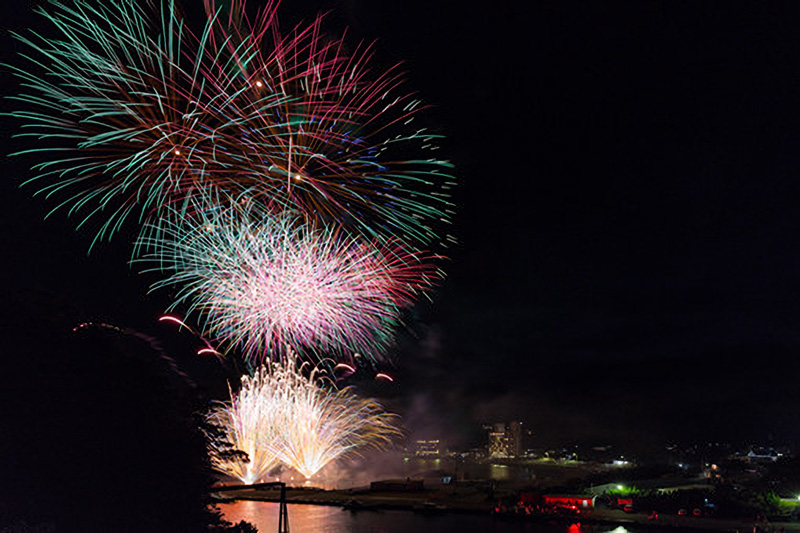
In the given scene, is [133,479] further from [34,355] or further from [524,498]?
[524,498]

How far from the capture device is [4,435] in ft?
41.8

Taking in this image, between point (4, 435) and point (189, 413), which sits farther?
point (189, 413)

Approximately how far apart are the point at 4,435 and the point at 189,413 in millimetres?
5368

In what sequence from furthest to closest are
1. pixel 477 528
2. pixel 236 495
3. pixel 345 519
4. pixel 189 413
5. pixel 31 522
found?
1. pixel 236 495
2. pixel 345 519
3. pixel 477 528
4. pixel 189 413
5. pixel 31 522

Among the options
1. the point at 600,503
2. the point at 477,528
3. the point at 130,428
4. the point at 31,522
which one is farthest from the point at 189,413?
the point at 600,503

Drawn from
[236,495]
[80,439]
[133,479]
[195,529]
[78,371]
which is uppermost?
[78,371]

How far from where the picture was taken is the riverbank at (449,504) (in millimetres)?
34562

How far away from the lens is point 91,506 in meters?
13.6

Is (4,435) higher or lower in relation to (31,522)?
higher

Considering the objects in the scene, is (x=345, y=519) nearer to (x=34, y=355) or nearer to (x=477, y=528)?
(x=477, y=528)

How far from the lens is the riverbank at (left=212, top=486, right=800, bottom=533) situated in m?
34.6

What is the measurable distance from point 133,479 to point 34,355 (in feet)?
12.9

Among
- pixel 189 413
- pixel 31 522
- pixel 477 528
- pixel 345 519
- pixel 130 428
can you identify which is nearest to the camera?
pixel 31 522

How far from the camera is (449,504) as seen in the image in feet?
156
